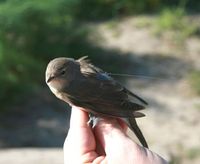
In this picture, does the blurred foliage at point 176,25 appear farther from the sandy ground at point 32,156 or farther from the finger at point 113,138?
the finger at point 113,138

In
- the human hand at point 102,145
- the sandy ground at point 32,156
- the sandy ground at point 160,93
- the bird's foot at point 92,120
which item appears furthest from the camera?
the sandy ground at point 160,93

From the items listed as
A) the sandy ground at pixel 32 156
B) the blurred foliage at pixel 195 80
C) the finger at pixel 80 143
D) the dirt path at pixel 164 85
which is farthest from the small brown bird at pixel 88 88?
the blurred foliage at pixel 195 80

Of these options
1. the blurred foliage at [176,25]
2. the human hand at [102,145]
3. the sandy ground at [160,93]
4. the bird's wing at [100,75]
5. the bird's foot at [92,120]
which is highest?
the blurred foliage at [176,25]

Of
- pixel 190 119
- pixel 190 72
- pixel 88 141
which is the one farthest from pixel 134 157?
pixel 190 72

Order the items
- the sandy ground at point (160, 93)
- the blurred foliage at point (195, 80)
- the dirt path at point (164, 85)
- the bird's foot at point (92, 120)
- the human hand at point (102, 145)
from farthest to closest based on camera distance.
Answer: the blurred foliage at point (195, 80)
the dirt path at point (164, 85)
the sandy ground at point (160, 93)
the bird's foot at point (92, 120)
the human hand at point (102, 145)

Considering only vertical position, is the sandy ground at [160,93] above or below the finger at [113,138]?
above

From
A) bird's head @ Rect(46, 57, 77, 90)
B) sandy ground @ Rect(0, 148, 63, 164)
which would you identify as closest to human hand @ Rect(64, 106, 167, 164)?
bird's head @ Rect(46, 57, 77, 90)

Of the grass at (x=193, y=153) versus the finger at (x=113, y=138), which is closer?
the finger at (x=113, y=138)
